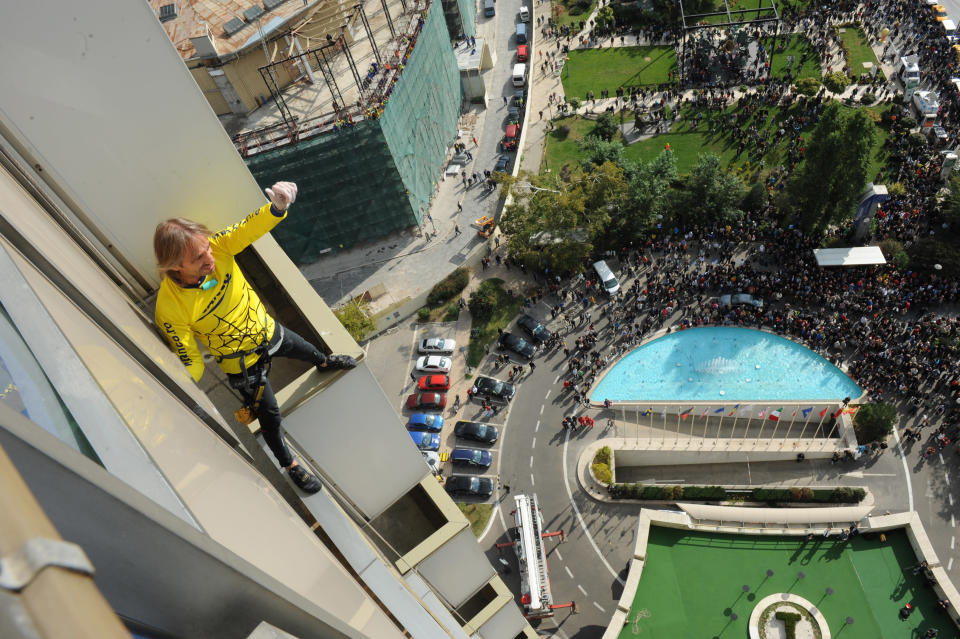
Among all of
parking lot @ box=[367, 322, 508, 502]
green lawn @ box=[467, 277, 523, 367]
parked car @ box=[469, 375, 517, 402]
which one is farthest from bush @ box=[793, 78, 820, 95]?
parked car @ box=[469, 375, 517, 402]

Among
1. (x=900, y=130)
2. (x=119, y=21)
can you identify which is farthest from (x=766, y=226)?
(x=119, y=21)

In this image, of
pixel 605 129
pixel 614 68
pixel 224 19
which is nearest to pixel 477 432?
pixel 605 129

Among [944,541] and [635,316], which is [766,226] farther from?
[944,541]

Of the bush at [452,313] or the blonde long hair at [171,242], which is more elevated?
the blonde long hair at [171,242]

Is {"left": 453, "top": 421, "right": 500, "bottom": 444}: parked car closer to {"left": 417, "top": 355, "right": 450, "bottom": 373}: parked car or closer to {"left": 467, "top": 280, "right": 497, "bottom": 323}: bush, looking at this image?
{"left": 417, "top": 355, "right": 450, "bottom": 373}: parked car

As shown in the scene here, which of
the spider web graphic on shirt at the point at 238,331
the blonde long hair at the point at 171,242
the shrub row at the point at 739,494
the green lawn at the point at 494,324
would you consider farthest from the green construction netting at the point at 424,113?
the blonde long hair at the point at 171,242

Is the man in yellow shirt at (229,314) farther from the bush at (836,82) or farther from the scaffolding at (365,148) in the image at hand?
the bush at (836,82)

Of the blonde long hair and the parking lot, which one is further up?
the blonde long hair
